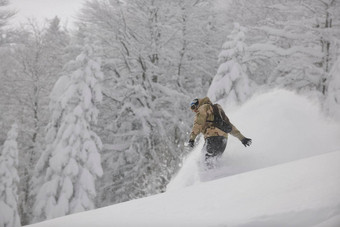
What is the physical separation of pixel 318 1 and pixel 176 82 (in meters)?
Answer: 7.90

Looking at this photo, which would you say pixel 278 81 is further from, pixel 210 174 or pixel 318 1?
pixel 210 174

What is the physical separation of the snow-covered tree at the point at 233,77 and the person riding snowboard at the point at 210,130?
7.37 m

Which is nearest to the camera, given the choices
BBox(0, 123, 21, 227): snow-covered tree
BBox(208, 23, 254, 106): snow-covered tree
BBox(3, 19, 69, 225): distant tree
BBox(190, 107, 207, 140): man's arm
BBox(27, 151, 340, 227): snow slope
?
BBox(27, 151, 340, 227): snow slope

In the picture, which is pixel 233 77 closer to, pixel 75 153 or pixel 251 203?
pixel 75 153

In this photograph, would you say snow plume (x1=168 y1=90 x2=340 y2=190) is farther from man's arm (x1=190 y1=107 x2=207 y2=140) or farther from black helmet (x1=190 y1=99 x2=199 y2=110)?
black helmet (x1=190 y1=99 x2=199 y2=110)

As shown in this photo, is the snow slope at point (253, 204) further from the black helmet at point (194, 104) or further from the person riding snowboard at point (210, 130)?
the black helmet at point (194, 104)

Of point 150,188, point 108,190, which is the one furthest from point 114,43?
point 150,188

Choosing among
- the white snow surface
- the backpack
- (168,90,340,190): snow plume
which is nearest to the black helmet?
the backpack

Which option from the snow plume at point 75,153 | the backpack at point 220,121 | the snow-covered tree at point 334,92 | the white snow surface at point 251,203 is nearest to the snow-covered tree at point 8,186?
the snow plume at point 75,153

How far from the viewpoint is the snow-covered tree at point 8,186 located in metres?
14.8

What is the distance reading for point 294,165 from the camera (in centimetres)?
374

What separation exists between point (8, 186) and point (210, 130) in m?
12.0

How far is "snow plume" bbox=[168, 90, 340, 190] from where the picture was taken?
6.89 metres

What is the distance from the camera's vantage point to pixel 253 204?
2.75 meters
